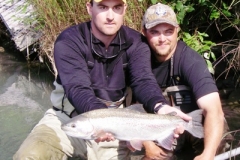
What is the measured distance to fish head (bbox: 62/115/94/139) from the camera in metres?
3.03

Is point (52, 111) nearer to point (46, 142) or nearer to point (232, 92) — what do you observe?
point (46, 142)

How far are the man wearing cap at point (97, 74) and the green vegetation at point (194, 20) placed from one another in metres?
1.42

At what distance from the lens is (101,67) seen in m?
3.94

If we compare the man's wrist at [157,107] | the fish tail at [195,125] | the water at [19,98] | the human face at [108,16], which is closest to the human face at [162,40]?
the human face at [108,16]

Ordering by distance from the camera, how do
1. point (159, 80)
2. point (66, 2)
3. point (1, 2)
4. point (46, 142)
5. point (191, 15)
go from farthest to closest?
point (1, 2) → point (66, 2) → point (191, 15) → point (159, 80) → point (46, 142)

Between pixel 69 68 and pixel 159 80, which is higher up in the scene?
pixel 69 68

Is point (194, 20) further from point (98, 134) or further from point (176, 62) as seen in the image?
point (98, 134)

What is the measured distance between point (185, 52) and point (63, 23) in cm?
286

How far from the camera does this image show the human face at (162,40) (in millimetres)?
3998

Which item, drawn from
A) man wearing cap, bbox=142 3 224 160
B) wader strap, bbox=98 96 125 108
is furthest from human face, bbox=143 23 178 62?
wader strap, bbox=98 96 125 108

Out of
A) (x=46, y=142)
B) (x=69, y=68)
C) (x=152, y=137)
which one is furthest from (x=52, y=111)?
(x=152, y=137)

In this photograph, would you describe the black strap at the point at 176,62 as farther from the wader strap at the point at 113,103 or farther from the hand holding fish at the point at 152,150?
the hand holding fish at the point at 152,150

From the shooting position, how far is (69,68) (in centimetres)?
369

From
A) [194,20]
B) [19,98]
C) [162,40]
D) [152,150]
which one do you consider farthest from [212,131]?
[19,98]
